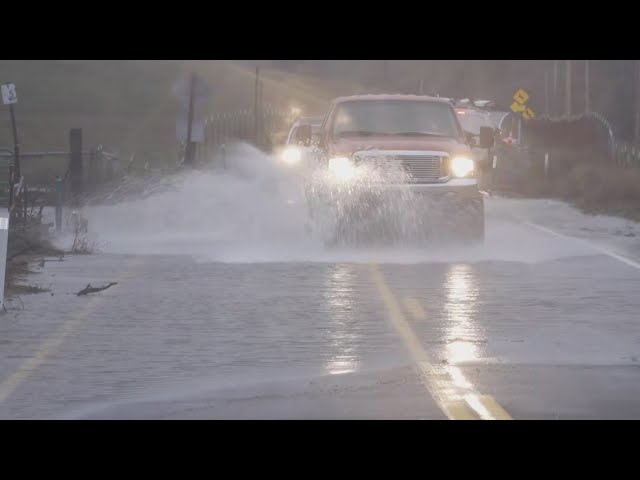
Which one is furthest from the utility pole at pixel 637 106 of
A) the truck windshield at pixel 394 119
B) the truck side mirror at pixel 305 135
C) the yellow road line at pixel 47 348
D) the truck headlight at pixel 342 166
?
the yellow road line at pixel 47 348

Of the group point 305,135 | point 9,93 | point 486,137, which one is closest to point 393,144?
point 305,135

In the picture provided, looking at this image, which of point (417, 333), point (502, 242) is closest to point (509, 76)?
point (502, 242)

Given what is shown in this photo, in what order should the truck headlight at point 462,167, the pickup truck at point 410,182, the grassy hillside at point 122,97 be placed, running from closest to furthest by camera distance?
the pickup truck at point 410,182 → the truck headlight at point 462,167 → the grassy hillside at point 122,97

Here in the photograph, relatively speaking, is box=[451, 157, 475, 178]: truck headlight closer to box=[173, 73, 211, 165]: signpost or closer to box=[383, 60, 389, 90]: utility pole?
box=[173, 73, 211, 165]: signpost

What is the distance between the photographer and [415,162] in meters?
21.1

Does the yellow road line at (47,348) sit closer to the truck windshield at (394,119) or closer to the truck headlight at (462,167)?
the truck headlight at (462,167)

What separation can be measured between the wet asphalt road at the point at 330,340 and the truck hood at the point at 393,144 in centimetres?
159

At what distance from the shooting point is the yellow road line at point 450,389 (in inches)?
382

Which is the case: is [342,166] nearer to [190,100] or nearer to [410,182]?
[410,182]

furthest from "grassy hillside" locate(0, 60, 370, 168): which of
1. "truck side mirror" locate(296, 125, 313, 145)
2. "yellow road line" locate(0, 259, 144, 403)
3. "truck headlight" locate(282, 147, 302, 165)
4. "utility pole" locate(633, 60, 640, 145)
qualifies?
"yellow road line" locate(0, 259, 144, 403)

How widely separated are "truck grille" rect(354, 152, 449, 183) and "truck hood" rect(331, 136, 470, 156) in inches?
4.4
